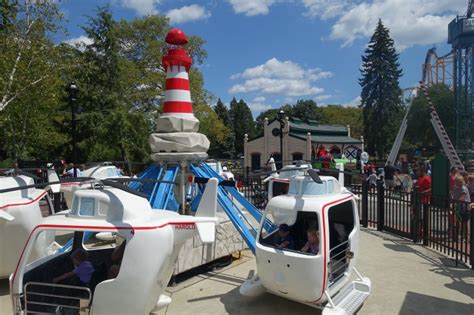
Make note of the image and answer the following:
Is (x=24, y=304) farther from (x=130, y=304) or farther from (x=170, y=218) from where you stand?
(x=170, y=218)

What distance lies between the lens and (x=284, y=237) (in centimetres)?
618

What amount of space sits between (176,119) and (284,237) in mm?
3629

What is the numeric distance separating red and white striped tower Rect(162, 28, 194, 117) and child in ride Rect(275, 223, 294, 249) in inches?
140

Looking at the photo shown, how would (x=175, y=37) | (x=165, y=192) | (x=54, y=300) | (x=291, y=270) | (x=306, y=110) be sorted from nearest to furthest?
(x=54, y=300) < (x=291, y=270) < (x=165, y=192) < (x=175, y=37) < (x=306, y=110)

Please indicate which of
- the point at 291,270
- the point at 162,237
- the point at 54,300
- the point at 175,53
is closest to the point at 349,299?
the point at 291,270

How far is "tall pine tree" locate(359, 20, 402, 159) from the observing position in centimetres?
5200

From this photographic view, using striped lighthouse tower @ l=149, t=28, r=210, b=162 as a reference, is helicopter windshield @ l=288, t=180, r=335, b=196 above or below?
below

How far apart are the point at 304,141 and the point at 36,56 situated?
24.2m

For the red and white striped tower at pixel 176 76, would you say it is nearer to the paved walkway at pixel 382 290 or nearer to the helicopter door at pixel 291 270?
the helicopter door at pixel 291 270

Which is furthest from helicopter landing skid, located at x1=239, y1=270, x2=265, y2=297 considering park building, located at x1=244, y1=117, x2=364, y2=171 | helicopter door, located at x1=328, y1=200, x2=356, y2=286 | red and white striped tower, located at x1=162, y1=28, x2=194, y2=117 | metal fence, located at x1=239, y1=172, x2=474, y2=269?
park building, located at x1=244, y1=117, x2=364, y2=171

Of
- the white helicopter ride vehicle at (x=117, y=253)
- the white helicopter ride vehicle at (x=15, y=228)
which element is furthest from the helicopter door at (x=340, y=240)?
the white helicopter ride vehicle at (x=15, y=228)

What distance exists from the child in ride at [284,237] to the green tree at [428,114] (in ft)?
171

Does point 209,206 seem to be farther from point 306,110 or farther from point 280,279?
point 306,110

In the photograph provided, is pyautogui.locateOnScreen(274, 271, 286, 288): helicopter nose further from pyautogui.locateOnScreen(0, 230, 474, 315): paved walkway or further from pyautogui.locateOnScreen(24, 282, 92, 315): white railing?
pyautogui.locateOnScreen(24, 282, 92, 315): white railing
